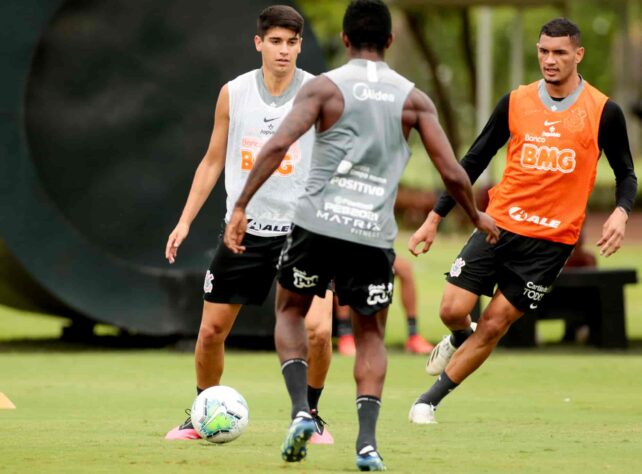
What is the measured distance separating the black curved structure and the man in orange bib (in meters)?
5.49

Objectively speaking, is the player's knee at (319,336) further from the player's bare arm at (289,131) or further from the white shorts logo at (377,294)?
the player's bare arm at (289,131)

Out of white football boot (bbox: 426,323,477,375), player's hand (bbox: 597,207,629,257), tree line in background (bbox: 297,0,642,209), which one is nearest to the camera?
player's hand (bbox: 597,207,629,257)

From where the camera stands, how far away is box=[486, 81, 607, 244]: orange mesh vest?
A: 930cm

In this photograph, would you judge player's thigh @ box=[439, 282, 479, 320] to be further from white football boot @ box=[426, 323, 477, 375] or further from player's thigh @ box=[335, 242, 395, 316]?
player's thigh @ box=[335, 242, 395, 316]

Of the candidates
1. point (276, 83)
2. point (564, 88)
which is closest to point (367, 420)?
point (276, 83)

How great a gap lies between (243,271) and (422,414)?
1.62 meters

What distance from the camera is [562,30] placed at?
9297mm

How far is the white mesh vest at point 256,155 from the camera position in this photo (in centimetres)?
845

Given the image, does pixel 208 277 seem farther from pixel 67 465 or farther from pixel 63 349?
pixel 63 349

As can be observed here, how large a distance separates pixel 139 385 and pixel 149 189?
12.7 ft

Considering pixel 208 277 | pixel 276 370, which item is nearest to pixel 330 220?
pixel 208 277

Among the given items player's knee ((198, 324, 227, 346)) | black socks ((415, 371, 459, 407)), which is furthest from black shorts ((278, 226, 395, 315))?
black socks ((415, 371, 459, 407))

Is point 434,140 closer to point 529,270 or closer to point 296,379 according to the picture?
point 296,379

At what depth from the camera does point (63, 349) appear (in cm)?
1508
